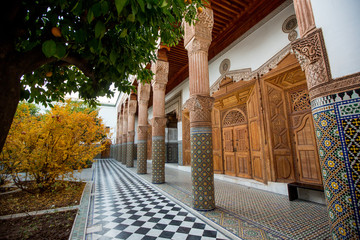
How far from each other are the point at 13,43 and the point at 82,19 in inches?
16.2

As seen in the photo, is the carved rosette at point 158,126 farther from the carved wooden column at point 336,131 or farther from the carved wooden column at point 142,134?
the carved wooden column at point 336,131

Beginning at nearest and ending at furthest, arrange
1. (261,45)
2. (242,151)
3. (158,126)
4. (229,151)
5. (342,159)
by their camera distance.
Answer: (342,159)
(261,45)
(242,151)
(158,126)
(229,151)

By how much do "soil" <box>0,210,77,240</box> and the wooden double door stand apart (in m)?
4.02

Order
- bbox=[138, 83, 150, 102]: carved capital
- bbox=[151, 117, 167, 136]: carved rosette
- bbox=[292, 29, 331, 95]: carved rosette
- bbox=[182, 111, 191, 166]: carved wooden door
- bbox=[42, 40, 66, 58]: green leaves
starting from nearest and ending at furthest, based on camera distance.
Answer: bbox=[42, 40, 66, 58]: green leaves
bbox=[292, 29, 331, 95]: carved rosette
bbox=[151, 117, 167, 136]: carved rosette
bbox=[138, 83, 150, 102]: carved capital
bbox=[182, 111, 191, 166]: carved wooden door

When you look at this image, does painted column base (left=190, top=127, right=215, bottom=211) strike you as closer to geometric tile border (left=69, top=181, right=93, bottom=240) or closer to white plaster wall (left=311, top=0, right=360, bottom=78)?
geometric tile border (left=69, top=181, right=93, bottom=240)

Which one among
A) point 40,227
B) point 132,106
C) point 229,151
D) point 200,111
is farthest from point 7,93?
point 132,106

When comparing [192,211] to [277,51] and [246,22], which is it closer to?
[277,51]

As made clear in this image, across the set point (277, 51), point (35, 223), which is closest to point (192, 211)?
point (35, 223)

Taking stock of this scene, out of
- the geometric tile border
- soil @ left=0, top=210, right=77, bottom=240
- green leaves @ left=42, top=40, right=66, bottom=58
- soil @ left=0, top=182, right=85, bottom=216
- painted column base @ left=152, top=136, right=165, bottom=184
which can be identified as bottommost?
the geometric tile border

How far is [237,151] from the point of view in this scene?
5.16m

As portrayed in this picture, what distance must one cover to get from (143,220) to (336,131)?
262cm

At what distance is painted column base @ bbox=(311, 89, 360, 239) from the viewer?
54.5 inches

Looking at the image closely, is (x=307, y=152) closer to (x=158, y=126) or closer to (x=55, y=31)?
(x=158, y=126)

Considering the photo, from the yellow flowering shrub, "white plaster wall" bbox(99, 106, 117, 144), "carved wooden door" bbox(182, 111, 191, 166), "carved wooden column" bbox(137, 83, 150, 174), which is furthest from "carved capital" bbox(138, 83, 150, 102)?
"white plaster wall" bbox(99, 106, 117, 144)
